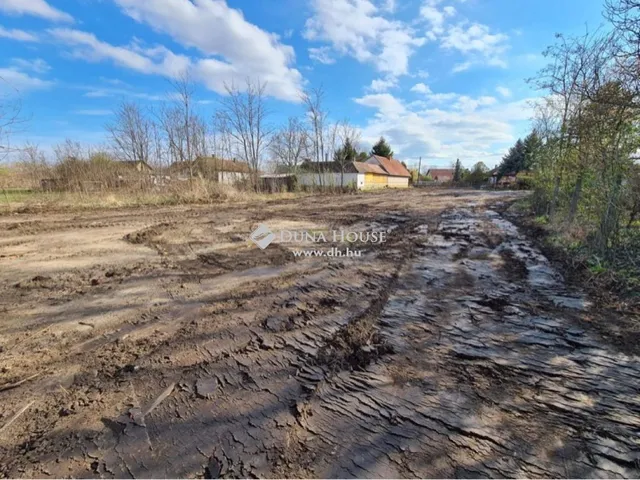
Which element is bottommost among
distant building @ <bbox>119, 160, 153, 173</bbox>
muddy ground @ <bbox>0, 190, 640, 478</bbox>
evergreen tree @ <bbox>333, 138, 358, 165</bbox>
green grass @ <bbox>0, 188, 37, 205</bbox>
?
muddy ground @ <bbox>0, 190, 640, 478</bbox>

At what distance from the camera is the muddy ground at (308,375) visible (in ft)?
5.58

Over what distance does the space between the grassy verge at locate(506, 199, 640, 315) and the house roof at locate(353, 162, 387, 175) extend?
30969mm

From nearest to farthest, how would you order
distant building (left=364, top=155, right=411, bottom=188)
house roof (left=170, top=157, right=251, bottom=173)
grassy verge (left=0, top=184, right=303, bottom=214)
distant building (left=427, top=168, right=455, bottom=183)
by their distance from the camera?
grassy verge (left=0, top=184, right=303, bottom=214), house roof (left=170, top=157, right=251, bottom=173), distant building (left=364, top=155, right=411, bottom=188), distant building (left=427, top=168, right=455, bottom=183)

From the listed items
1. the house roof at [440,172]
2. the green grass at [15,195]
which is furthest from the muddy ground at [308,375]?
the house roof at [440,172]

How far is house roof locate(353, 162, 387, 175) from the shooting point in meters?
36.8

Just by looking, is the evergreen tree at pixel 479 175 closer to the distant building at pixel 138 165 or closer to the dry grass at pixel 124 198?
the dry grass at pixel 124 198

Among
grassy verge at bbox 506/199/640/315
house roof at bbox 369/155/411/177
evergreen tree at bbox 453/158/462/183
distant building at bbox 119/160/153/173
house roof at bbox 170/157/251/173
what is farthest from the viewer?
evergreen tree at bbox 453/158/462/183

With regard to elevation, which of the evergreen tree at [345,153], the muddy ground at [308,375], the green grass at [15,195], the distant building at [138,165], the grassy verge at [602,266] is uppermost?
the evergreen tree at [345,153]

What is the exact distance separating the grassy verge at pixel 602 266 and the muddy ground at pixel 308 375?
0.40 m

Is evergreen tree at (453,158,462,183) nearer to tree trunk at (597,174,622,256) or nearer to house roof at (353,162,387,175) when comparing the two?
house roof at (353,162,387,175)

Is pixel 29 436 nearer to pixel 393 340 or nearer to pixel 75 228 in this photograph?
pixel 393 340

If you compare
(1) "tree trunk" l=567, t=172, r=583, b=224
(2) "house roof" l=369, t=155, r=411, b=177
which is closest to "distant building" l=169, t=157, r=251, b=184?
(1) "tree trunk" l=567, t=172, r=583, b=224

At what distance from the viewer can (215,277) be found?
4.79 metres

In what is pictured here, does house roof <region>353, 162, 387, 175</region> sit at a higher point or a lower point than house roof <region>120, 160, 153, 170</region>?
higher
